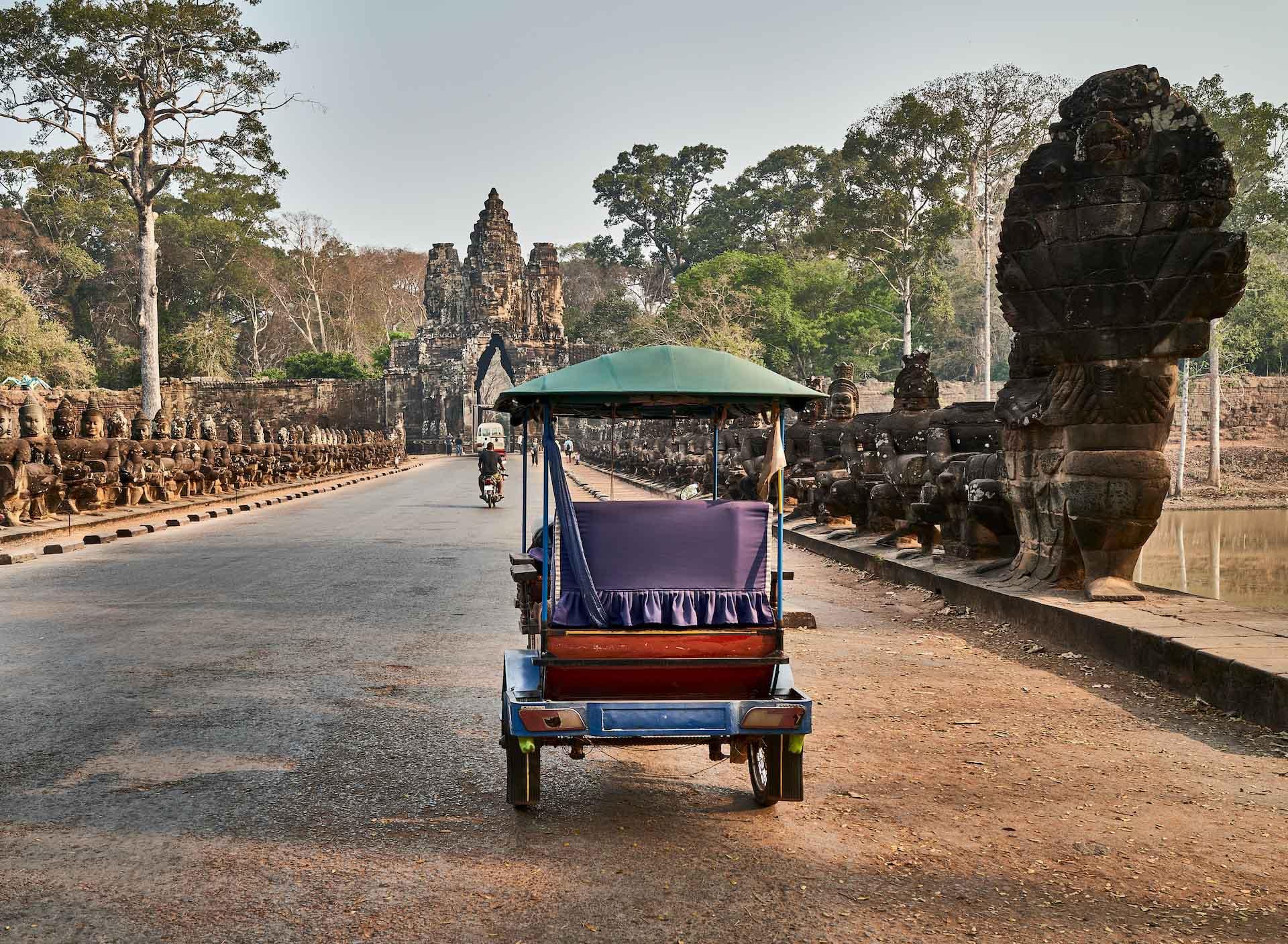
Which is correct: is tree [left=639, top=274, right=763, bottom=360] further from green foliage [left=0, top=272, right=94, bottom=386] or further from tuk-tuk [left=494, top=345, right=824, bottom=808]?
tuk-tuk [left=494, top=345, right=824, bottom=808]

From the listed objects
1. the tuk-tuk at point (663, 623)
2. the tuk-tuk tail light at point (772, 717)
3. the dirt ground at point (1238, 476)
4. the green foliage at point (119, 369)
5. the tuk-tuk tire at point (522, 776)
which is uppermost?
the green foliage at point (119, 369)

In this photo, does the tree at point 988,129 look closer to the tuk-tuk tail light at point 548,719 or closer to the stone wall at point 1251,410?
the stone wall at point 1251,410

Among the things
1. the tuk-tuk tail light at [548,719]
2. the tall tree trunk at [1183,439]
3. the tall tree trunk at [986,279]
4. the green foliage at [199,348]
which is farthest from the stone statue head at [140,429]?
the green foliage at [199,348]

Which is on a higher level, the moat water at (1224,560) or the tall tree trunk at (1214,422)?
the tall tree trunk at (1214,422)

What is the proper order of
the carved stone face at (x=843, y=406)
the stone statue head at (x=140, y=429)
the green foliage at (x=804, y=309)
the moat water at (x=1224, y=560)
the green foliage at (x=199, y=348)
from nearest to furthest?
1. the moat water at (x=1224, y=560)
2. the carved stone face at (x=843, y=406)
3. the stone statue head at (x=140, y=429)
4. the green foliage at (x=804, y=309)
5. the green foliage at (x=199, y=348)

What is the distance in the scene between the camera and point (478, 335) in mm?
92625

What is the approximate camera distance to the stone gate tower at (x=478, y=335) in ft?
291

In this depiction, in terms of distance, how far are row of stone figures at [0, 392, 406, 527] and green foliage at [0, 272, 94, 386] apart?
21766 millimetres

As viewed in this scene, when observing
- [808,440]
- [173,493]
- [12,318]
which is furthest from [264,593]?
[12,318]

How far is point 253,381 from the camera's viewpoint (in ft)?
271

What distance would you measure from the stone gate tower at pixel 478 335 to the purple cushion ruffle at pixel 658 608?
84781 mm

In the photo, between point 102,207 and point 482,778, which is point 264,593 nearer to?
point 482,778

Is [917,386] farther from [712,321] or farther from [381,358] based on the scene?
[381,358]

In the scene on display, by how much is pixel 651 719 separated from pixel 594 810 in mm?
490
